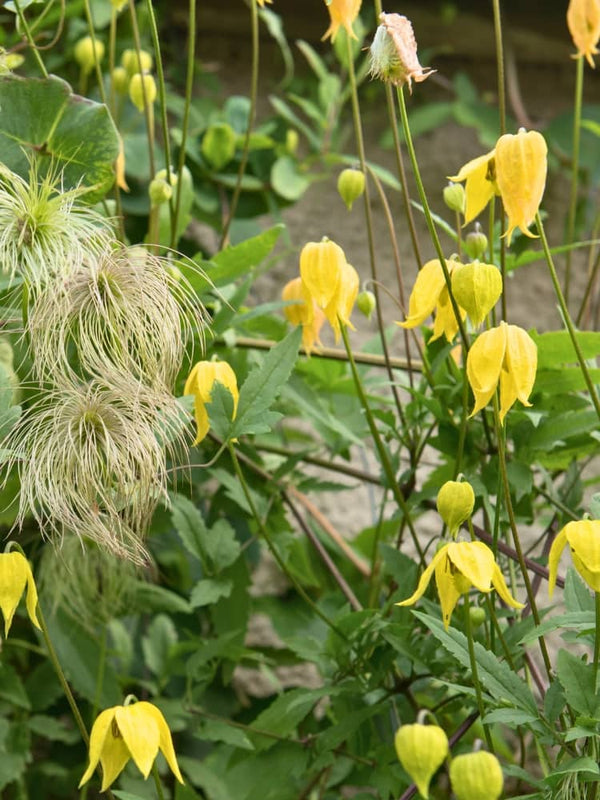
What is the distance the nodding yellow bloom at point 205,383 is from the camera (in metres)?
0.92

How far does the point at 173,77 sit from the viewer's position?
185 centimetres

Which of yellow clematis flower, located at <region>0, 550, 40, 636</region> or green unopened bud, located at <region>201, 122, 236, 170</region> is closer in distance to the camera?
yellow clematis flower, located at <region>0, 550, 40, 636</region>

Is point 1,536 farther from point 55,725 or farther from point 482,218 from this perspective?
point 482,218

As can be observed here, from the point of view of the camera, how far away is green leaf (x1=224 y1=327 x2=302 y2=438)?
932 millimetres

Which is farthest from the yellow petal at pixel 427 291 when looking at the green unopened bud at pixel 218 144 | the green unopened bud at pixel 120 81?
the green unopened bud at pixel 218 144

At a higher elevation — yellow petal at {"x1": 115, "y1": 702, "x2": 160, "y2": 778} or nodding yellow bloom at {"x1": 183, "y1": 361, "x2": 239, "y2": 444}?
nodding yellow bloom at {"x1": 183, "y1": 361, "x2": 239, "y2": 444}

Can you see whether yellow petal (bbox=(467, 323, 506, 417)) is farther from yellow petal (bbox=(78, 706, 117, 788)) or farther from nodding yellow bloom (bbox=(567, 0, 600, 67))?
nodding yellow bloom (bbox=(567, 0, 600, 67))

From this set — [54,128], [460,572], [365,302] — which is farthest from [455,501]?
[54,128]

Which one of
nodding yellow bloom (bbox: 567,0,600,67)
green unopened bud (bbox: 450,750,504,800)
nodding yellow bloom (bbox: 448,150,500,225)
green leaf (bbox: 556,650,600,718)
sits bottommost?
green leaf (bbox: 556,650,600,718)

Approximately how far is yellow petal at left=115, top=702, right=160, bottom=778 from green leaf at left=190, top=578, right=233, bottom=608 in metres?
0.27

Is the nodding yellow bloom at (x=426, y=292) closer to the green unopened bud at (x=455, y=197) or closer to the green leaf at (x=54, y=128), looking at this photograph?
the green unopened bud at (x=455, y=197)

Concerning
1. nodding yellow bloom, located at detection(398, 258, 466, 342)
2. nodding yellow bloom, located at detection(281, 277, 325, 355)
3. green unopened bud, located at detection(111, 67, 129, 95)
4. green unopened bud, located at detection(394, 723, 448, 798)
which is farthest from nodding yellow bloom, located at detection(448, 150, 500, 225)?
green unopened bud, located at detection(111, 67, 129, 95)

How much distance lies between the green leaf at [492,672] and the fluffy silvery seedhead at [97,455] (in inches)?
8.8

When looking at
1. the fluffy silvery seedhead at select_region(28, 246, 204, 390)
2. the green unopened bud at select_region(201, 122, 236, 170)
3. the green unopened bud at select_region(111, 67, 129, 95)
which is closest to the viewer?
the fluffy silvery seedhead at select_region(28, 246, 204, 390)
